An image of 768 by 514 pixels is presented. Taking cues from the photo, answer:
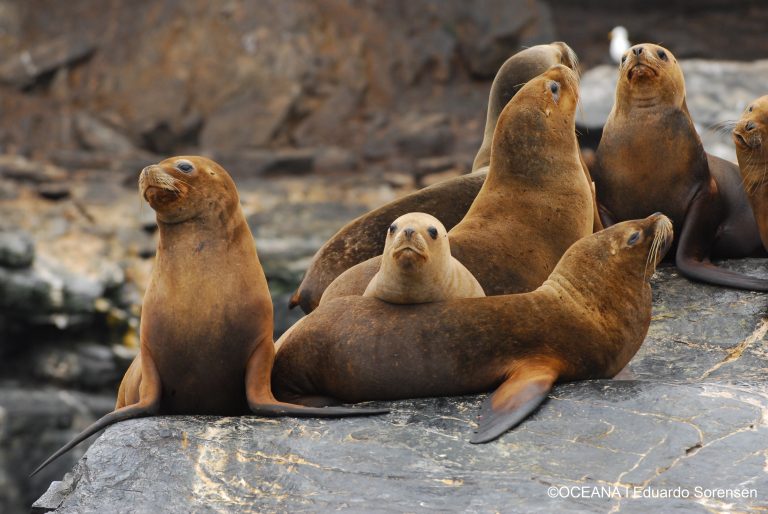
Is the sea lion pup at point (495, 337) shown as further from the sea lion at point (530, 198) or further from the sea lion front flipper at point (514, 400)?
the sea lion at point (530, 198)

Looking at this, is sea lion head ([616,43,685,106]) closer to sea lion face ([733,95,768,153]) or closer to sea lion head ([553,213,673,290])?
sea lion face ([733,95,768,153])

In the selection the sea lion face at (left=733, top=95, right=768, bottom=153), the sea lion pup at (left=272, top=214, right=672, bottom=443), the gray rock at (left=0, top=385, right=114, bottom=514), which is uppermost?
the sea lion face at (left=733, top=95, right=768, bottom=153)

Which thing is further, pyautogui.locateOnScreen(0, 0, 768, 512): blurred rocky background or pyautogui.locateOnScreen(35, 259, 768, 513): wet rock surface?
pyautogui.locateOnScreen(0, 0, 768, 512): blurred rocky background

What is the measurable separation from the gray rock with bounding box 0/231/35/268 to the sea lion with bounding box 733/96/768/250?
10920 millimetres


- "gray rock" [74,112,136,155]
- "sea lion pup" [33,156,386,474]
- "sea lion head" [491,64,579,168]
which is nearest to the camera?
"sea lion pup" [33,156,386,474]

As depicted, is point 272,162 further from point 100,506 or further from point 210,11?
point 100,506

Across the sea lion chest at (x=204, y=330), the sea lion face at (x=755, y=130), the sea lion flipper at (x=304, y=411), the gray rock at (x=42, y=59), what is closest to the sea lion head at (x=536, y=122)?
the sea lion face at (x=755, y=130)

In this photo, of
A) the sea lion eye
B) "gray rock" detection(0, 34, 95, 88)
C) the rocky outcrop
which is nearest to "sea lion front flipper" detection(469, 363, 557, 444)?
the sea lion eye

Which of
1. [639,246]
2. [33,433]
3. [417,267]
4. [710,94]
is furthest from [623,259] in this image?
[33,433]

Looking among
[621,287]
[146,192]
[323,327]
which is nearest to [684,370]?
[621,287]

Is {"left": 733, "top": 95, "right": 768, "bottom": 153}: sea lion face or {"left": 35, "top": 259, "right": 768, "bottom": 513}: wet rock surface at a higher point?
{"left": 733, "top": 95, "right": 768, "bottom": 153}: sea lion face

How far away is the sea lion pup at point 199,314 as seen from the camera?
17.3 feet

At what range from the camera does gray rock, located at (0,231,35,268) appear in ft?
50.3

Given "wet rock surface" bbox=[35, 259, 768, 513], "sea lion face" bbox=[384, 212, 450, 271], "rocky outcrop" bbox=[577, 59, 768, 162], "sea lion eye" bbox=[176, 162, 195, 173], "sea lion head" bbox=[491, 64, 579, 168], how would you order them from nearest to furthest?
"wet rock surface" bbox=[35, 259, 768, 513], "sea lion face" bbox=[384, 212, 450, 271], "sea lion eye" bbox=[176, 162, 195, 173], "sea lion head" bbox=[491, 64, 579, 168], "rocky outcrop" bbox=[577, 59, 768, 162]
